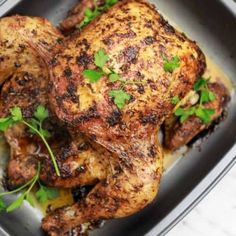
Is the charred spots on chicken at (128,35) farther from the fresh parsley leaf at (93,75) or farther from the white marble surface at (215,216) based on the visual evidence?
the white marble surface at (215,216)

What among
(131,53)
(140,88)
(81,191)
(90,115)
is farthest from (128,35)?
(81,191)

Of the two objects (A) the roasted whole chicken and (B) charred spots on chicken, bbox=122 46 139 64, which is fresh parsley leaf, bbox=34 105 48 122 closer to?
(A) the roasted whole chicken

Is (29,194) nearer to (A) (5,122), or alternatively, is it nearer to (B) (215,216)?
(A) (5,122)

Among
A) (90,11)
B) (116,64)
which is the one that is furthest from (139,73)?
(90,11)

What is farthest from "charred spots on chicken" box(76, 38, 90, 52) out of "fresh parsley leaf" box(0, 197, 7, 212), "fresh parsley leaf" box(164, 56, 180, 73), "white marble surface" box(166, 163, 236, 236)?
"white marble surface" box(166, 163, 236, 236)

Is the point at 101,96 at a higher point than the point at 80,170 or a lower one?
higher

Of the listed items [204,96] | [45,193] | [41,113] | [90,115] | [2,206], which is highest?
[204,96]

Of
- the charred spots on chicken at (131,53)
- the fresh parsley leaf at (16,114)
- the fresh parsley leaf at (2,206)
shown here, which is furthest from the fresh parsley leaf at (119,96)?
the fresh parsley leaf at (2,206)

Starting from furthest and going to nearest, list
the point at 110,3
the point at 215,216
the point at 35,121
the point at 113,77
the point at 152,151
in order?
the point at 215,216 → the point at 110,3 → the point at 35,121 → the point at 152,151 → the point at 113,77
